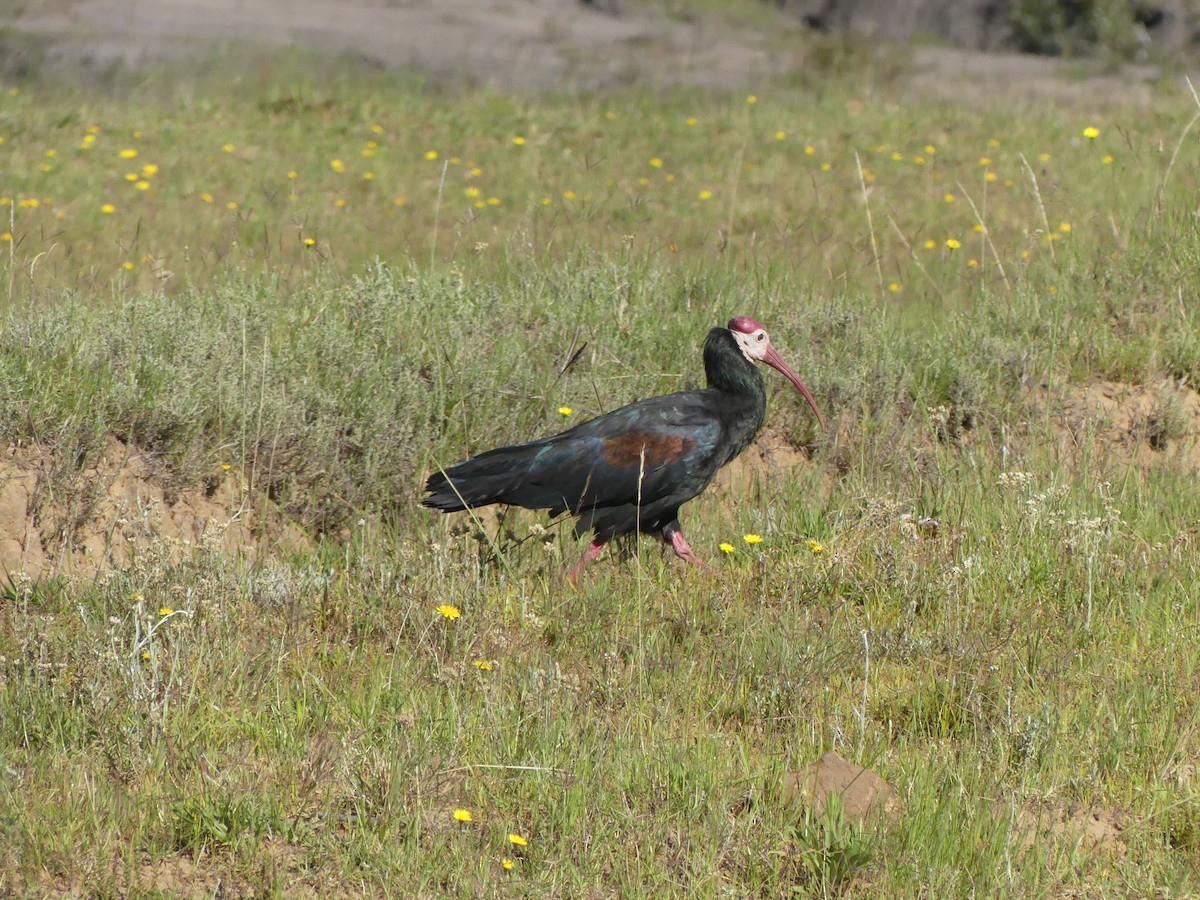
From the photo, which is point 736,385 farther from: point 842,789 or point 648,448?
point 842,789

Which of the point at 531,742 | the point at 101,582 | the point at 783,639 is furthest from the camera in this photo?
the point at 101,582

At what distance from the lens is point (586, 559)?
17.6ft

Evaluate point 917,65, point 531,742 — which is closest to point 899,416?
point 531,742

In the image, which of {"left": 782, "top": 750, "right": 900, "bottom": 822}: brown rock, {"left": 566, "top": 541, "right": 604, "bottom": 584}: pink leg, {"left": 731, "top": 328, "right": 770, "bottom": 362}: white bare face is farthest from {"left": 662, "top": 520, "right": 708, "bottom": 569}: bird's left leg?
{"left": 782, "top": 750, "right": 900, "bottom": 822}: brown rock

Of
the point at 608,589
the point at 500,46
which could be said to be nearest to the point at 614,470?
the point at 608,589

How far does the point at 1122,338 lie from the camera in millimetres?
7117

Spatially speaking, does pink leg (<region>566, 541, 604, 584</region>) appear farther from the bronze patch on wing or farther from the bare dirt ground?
the bare dirt ground

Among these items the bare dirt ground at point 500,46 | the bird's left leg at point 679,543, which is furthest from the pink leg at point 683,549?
the bare dirt ground at point 500,46

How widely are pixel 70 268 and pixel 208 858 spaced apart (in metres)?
5.22

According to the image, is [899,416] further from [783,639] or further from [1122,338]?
[783,639]

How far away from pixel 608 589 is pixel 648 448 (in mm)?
710

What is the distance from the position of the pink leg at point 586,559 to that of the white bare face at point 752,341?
105cm

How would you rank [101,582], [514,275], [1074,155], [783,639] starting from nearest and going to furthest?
1. [783,639]
2. [101,582]
3. [514,275]
4. [1074,155]

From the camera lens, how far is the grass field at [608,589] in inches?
137
